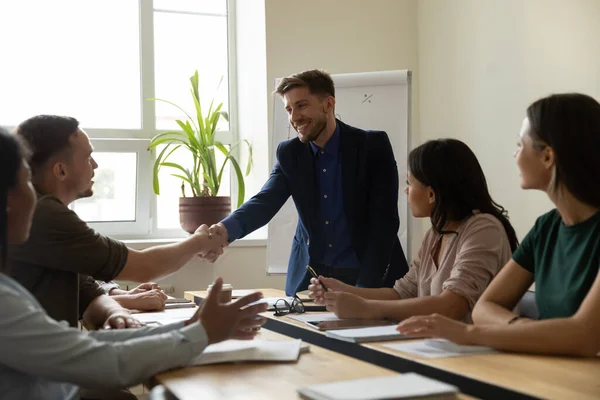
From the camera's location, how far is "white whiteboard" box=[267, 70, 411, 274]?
4070 mm

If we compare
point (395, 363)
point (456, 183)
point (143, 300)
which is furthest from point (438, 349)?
point (143, 300)

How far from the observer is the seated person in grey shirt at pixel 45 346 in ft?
4.25

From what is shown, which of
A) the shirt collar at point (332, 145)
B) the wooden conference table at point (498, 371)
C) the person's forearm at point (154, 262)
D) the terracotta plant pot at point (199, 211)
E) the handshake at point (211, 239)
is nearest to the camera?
the wooden conference table at point (498, 371)

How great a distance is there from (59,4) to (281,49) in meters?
1.46

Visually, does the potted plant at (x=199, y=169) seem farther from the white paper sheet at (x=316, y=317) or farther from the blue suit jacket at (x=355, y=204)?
the white paper sheet at (x=316, y=317)

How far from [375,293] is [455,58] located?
2353 mm

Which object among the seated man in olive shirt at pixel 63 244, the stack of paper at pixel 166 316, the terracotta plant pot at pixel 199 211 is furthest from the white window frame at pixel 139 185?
the seated man in olive shirt at pixel 63 244

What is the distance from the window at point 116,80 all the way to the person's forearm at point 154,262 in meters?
2.23

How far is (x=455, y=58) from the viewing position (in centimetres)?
441

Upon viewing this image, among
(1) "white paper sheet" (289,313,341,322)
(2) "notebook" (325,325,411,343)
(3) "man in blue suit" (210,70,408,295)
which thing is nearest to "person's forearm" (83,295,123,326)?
(1) "white paper sheet" (289,313,341,322)

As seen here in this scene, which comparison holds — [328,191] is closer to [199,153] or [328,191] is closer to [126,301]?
[126,301]

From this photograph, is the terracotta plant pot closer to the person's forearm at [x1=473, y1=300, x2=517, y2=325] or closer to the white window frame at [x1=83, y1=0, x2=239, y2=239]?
the white window frame at [x1=83, y1=0, x2=239, y2=239]

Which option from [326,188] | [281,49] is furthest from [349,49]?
[326,188]

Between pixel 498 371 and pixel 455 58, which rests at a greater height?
pixel 455 58
